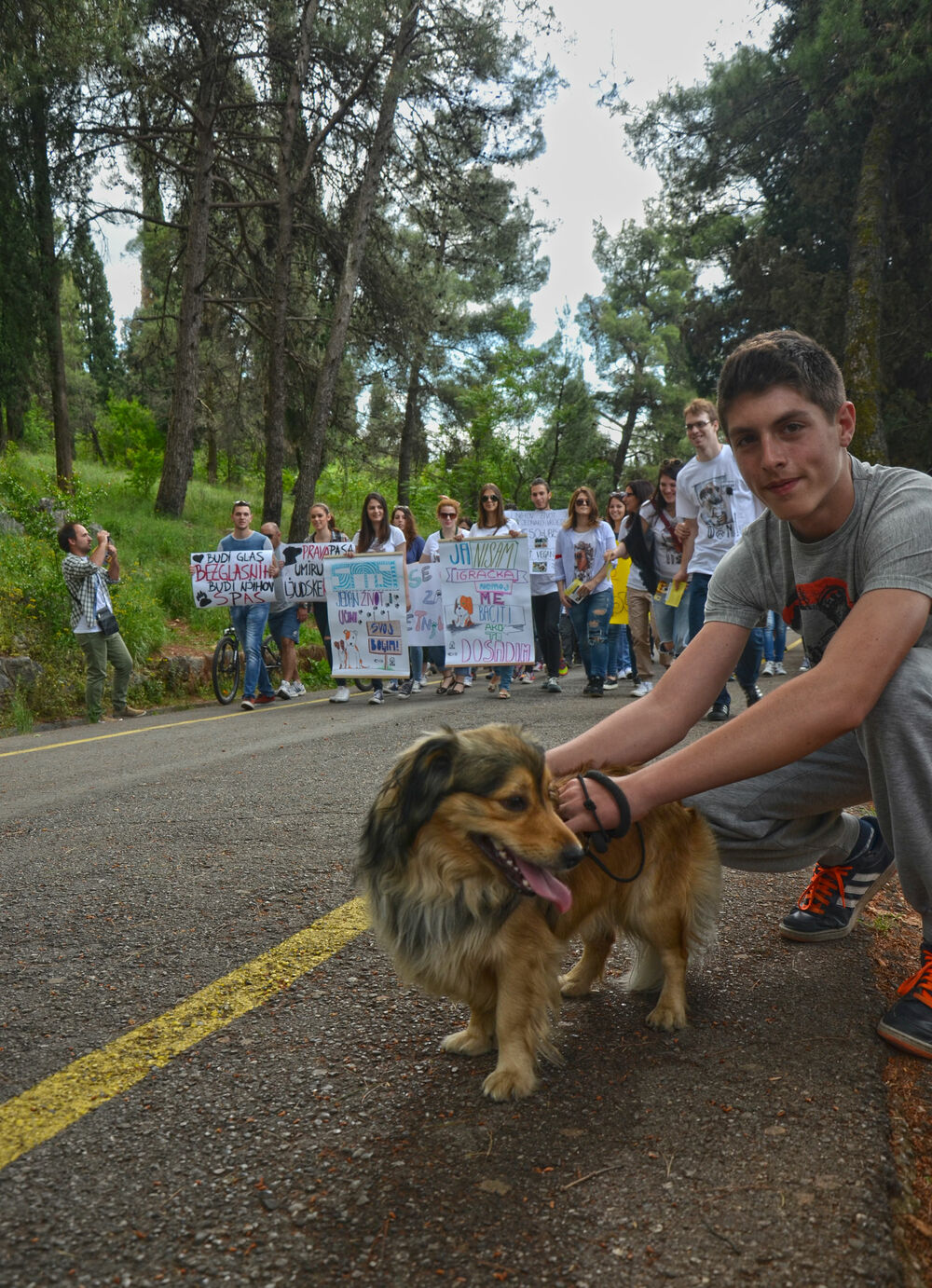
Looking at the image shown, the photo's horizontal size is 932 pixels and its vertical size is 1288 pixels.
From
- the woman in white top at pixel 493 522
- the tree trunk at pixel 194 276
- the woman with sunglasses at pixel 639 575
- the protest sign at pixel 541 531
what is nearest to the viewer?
the woman with sunglasses at pixel 639 575

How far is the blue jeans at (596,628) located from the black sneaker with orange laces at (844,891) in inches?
300

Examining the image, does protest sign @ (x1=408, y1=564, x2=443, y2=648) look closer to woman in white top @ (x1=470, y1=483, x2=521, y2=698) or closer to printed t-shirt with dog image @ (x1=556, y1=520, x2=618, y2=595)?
woman in white top @ (x1=470, y1=483, x2=521, y2=698)

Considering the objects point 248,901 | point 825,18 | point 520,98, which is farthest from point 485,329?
point 248,901

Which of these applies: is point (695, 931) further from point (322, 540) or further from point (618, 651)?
point (322, 540)

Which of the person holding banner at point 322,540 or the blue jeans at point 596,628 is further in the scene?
the person holding banner at point 322,540

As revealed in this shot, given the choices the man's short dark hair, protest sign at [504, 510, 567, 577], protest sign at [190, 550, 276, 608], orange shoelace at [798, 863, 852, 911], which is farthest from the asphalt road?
protest sign at [504, 510, 567, 577]

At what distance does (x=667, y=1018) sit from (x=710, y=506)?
5641 millimetres

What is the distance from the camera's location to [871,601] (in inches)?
97.2

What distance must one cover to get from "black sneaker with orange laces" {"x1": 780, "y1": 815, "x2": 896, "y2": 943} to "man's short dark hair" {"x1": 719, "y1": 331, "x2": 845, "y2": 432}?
151cm

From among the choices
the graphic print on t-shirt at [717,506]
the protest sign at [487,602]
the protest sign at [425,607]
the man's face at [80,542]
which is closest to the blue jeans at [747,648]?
the graphic print on t-shirt at [717,506]

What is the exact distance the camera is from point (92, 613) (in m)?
10.5

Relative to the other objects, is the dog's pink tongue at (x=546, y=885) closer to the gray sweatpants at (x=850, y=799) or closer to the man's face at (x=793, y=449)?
the gray sweatpants at (x=850, y=799)

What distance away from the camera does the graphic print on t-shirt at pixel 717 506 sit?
759 centimetres

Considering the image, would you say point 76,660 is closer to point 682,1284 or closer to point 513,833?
point 513,833
